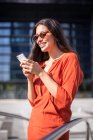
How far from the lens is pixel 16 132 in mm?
6715

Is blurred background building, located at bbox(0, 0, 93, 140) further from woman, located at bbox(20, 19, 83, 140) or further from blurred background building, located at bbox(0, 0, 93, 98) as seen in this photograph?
woman, located at bbox(20, 19, 83, 140)

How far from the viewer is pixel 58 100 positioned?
2.41 meters

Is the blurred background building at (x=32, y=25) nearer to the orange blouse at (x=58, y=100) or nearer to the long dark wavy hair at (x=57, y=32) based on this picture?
the long dark wavy hair at (x=57, y=32)

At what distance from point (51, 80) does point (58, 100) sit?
0.36 ft

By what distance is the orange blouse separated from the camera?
2.42m

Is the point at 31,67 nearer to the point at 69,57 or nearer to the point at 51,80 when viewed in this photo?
the point at 51,80

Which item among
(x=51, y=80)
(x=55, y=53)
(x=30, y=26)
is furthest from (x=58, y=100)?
(x=30, y=26)

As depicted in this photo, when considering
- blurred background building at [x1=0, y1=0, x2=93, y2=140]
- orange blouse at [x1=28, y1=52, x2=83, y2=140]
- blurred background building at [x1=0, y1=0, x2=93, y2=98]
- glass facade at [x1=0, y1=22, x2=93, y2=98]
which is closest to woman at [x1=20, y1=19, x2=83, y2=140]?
orange blouse at [x1=28, y1=52, x2=83, y2=140]

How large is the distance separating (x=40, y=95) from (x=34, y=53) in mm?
323

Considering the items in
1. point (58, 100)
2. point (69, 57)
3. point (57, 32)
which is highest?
point (57, 32)

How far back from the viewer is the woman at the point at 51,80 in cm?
242

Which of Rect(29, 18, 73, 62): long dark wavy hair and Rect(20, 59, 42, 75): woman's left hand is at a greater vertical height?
Rect(29, 18, 73, 62): long dark wavy hair

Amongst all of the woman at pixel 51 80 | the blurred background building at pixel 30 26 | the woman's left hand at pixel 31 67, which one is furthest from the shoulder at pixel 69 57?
the blurred background building at pixel 30 26

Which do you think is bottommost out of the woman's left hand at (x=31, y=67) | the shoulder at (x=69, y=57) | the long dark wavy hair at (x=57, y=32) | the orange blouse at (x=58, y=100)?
the orange blouse at (x=58, y=100)
